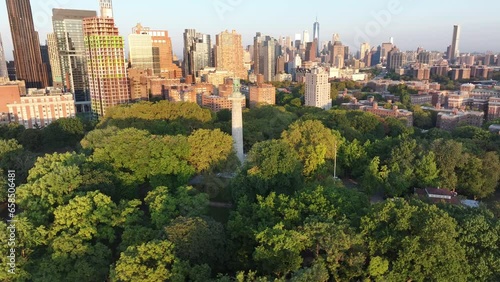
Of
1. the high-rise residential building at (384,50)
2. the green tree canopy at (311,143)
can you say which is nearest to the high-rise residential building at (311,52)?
the high-rise residential building at (384,50)

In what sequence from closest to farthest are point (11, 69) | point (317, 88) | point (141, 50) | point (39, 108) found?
1. point (39, 108)
2. point (317, 88)
3. point (141, 50)
4. point (11, 69)

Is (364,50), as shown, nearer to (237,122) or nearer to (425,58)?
Answer: (425,58)

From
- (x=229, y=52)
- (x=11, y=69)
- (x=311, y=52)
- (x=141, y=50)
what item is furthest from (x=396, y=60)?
(x=11, y=69)

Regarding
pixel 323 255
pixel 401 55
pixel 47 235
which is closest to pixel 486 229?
pixel 323 255

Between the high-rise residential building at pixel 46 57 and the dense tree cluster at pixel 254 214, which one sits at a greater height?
the high-rise residential building at pixel 46 57

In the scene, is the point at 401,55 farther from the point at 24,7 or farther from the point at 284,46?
the point at 24,7

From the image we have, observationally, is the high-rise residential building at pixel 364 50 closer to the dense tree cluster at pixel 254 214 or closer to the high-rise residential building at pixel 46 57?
the high-rise residential building at pixel 46 57
